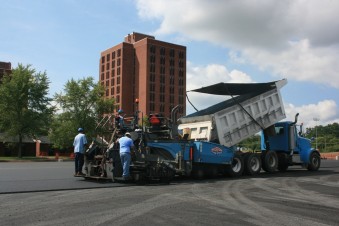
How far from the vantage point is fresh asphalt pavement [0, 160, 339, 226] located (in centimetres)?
705

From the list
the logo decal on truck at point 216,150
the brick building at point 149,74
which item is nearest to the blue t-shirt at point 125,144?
the logo decal on truck at point 216,150

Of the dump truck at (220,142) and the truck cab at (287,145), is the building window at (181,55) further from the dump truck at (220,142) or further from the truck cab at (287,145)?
the truck cab at (287,145)

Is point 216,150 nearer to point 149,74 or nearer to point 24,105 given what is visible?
point 24,105

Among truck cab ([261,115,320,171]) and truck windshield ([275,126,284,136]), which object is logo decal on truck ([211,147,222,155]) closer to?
truck cab ([261,115,320,171])

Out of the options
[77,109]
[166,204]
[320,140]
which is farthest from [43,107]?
[320,140]

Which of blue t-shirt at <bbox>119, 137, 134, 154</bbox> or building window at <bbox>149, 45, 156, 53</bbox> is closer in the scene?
blue t-shirt at <bbox>119, 137, 134, 154</bbox>

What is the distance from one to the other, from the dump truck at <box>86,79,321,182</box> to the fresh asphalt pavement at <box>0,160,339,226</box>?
1016 mm

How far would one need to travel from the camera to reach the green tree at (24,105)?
44.3 m

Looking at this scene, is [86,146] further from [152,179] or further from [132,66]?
[132,66]

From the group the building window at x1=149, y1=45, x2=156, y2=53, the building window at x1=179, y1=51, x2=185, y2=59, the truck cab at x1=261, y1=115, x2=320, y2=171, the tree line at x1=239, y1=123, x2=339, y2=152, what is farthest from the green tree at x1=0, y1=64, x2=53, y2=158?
the building window at x1=179, y1=51, x2=185, y2=59

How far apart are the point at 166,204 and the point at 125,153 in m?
4.02

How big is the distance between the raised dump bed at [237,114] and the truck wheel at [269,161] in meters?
1.26

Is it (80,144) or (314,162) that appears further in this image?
(314,162)

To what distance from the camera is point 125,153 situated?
12414mm
